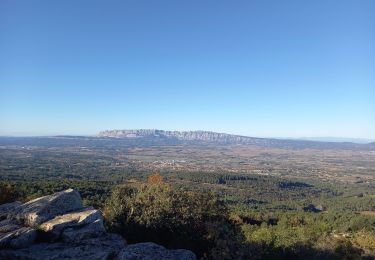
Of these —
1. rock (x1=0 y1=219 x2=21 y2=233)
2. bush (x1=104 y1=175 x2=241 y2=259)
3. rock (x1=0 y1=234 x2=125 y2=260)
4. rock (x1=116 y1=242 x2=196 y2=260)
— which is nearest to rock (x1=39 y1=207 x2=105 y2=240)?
rock (x1=0 y1=234 x2=125 y2=260)

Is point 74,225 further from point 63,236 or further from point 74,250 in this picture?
point 74,250

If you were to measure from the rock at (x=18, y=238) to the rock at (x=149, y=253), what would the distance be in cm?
462

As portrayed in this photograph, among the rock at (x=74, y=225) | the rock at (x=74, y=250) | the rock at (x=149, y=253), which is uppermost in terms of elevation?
the rock at (x=74, y=225)

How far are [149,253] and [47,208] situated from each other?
23.3 ft

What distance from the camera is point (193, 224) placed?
18406mm

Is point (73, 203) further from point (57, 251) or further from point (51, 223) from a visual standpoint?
point (57, 251)

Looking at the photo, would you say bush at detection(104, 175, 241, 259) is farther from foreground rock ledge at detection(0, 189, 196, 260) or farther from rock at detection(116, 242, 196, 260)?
rock at detection(116, 242, 196, 260)

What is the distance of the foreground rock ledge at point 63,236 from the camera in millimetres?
13742

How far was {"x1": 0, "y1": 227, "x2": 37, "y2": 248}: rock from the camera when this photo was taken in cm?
1478

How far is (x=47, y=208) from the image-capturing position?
58.7 feet

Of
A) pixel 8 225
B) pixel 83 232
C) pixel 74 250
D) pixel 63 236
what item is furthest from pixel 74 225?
pixel 8 225

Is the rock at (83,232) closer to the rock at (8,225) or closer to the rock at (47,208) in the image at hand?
the rock at (47,208)

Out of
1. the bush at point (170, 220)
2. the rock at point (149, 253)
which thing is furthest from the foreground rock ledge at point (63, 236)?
the bush at point (170, 220)

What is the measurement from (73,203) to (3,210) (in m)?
4.56
